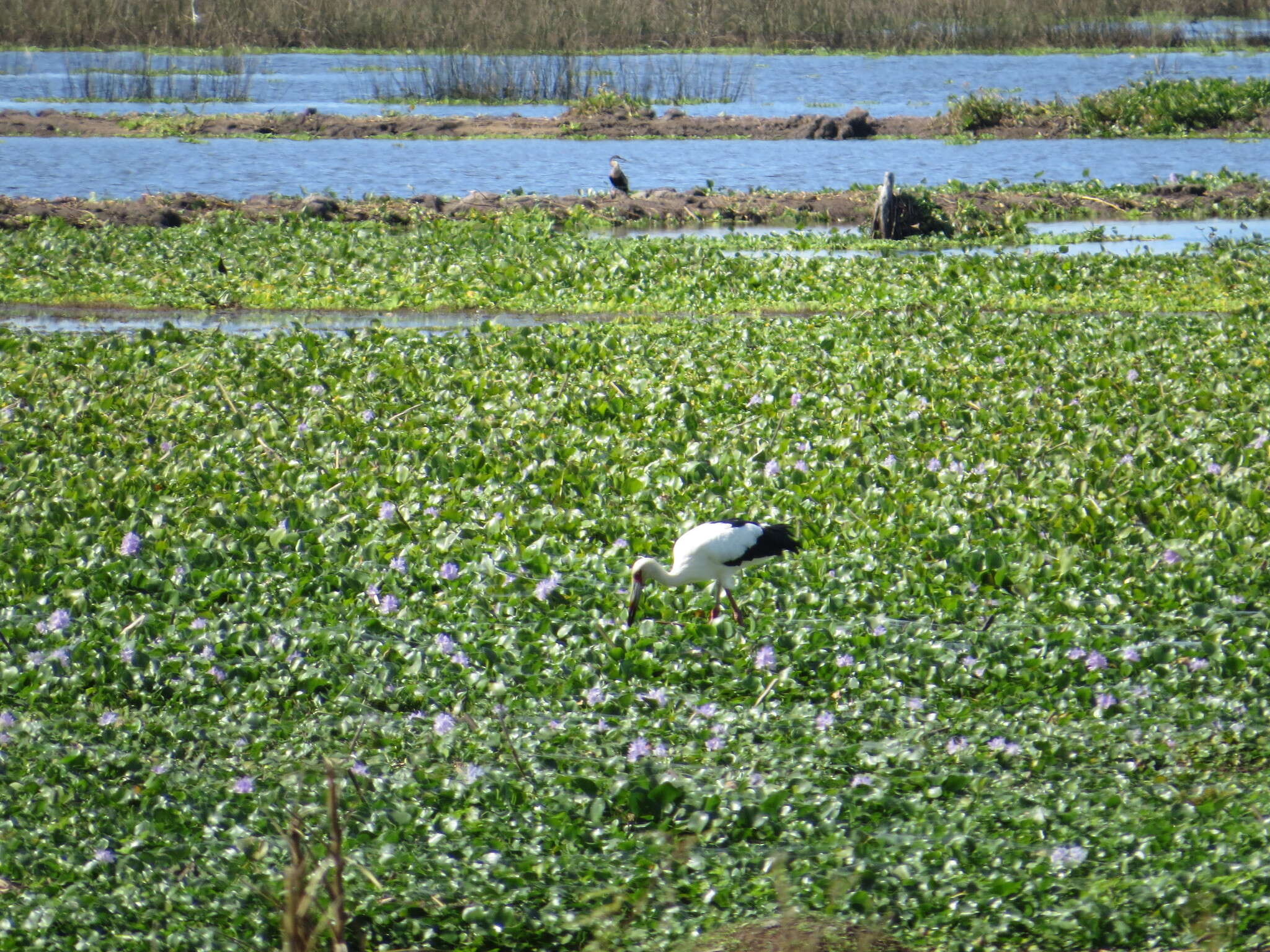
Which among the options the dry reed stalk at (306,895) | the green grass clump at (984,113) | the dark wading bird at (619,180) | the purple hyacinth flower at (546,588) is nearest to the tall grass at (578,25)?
the green grass clump at (984,113)

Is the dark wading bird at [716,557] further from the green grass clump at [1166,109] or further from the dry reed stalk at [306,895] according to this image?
the green grass clump at [1166,109]

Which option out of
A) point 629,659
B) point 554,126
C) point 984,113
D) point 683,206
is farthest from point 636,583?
point 984,113

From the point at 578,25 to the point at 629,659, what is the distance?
123 feet

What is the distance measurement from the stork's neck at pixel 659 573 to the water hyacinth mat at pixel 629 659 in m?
0.15

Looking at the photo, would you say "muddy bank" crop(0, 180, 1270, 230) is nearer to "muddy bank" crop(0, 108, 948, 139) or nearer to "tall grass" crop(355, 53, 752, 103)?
"muddy bank" crop(0, 108, 948, 139)

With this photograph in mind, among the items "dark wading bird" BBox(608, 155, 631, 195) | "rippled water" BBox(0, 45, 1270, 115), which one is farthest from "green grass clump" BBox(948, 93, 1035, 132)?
"dark wading bird" BBox(608, 155, 631, 195)

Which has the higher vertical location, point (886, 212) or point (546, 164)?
point (546, 164)

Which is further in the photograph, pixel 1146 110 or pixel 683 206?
pixel 1146 110

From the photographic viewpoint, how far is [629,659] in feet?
18.6

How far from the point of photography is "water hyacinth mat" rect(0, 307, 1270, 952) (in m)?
4.04

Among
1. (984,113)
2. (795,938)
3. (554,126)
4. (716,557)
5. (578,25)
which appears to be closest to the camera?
(795,938)

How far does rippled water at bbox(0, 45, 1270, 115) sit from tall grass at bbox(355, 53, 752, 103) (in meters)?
0.25

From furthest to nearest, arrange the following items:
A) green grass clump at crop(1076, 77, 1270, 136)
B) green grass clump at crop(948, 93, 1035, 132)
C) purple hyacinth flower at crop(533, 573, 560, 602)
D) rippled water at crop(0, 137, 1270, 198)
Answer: green grass clump at crop(948, 93, 1035, 132)
green grass clump at crop(1076, 77, 1270, 136)
rippled water at crop(0, 137, 1270, 198)
purple hyacinth flower at crop(533, 573, 560, 602)

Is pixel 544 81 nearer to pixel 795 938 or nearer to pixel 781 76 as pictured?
pixel 781 76
